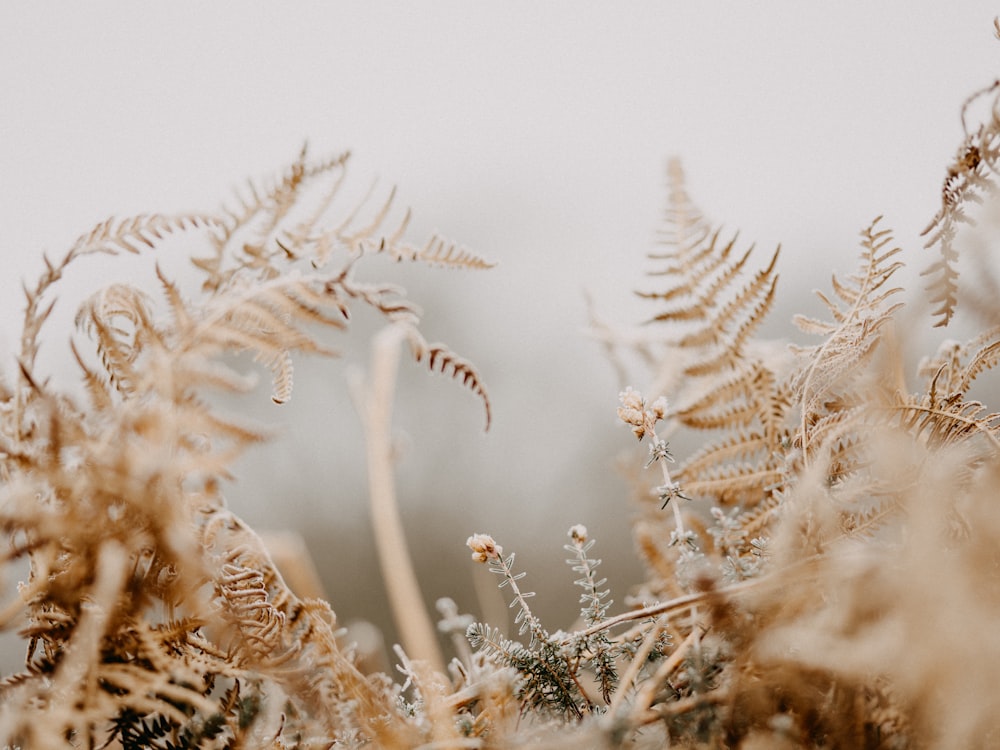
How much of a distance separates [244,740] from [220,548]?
97 millimetres

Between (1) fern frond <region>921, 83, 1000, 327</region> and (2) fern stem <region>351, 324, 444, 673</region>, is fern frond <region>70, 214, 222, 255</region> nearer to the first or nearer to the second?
(2) fern stem <region>351, 324, 444, 673</region>

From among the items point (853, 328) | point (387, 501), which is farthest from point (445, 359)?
→ point (853, 328)

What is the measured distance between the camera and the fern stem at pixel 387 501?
11.6 inches

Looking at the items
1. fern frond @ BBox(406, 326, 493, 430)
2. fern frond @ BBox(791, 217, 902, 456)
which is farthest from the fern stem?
fern frond @ BBox(791, 217, 902, 456)

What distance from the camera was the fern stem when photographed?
0.97ft

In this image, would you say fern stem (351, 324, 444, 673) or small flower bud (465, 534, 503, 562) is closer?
fern stem (351, 324, 444, 673)

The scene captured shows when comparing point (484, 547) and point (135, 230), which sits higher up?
point (135, 230)

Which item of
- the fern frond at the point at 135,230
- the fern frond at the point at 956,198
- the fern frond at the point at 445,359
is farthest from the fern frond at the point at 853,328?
the fern frond at the point at 135,230

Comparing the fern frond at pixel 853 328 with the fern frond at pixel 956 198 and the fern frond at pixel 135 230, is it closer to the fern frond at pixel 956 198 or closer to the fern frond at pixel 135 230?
the fern frond at pixel 956 198

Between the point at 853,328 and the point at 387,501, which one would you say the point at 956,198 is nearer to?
the point at 853,328

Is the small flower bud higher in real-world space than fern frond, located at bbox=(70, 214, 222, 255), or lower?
lower

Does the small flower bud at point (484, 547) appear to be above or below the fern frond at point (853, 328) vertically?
below

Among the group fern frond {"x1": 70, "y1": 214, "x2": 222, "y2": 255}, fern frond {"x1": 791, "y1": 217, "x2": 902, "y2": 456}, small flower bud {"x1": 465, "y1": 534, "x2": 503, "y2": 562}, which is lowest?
small flower bud {"x1": 465, "y1": 534, "x2": 503, "y2": 562}

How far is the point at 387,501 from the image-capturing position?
0.99 feet
